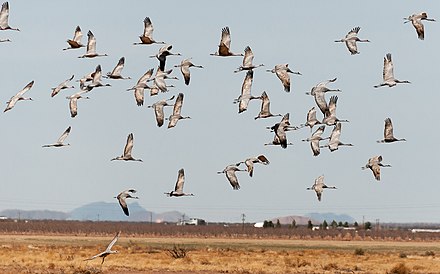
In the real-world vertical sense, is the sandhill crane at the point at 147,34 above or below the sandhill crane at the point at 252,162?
above

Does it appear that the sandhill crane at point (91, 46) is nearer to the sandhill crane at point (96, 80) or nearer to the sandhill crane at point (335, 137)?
the sandhill crane at point (96, 80)

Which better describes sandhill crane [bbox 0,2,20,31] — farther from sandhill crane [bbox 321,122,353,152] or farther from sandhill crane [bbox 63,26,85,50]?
sandhill crane [bbox 321,122,353,152]

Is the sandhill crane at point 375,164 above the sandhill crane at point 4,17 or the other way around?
the other way around

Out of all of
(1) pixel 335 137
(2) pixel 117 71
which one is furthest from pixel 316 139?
(2) pixel 117 71

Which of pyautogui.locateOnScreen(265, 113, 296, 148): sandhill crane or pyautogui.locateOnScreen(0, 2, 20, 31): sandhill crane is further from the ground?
pyautogui.locateOnScreen(0, 2, 20, 31): sandhill crane

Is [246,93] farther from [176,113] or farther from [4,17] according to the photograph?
[4,17]

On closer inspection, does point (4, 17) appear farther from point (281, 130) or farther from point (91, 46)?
point (281, 130)

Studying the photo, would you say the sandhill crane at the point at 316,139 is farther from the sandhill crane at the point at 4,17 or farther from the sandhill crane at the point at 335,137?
the sandhill crane at the point at 4,17

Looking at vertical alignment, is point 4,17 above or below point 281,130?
above

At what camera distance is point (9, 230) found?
168375 millimetres

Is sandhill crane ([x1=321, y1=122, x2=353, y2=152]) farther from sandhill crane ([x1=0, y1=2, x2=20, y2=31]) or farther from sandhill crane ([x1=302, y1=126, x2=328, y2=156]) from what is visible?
sandhill crane ([x1=0, y1=2, x2=20, y2=31])

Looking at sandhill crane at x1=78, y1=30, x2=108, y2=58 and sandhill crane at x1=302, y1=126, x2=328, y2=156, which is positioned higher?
sandhill crane at x1=78, y1=30, x2=108, y2=58

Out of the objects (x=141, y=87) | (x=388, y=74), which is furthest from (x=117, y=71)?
(x=388, y=74)

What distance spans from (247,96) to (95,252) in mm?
36399
